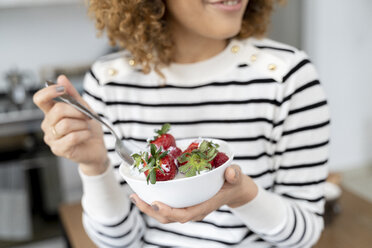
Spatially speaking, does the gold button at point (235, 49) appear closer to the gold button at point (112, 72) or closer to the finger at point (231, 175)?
the gold button at point (112, 72)

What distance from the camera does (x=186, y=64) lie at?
1.09 metres

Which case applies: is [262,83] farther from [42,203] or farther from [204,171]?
[42,203]

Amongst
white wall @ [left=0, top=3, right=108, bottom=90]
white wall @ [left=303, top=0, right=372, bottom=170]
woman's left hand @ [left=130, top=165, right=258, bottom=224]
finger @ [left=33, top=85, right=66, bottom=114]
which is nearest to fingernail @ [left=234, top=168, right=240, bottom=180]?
woman's left hand @ [left=130, top=165, right=258, bottom=224]

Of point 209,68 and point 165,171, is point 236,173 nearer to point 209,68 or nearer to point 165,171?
point 165,171

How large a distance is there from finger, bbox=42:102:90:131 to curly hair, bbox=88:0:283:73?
280mm

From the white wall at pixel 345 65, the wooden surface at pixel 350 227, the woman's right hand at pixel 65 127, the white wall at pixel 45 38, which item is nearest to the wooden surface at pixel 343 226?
the wooden surface at pixel 350 227

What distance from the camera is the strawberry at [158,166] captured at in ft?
2.19

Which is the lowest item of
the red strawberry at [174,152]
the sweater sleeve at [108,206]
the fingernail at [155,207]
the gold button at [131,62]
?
the sweater sleeve at [108,206]

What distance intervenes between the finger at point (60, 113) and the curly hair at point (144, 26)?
280 mm

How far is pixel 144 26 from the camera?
1.08m

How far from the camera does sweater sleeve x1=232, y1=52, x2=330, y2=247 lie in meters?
0.98

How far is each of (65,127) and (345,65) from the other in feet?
9.50

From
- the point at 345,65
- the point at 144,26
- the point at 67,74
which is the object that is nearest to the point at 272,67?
the point at 144,26

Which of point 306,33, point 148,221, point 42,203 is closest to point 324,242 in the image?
point 148,221
